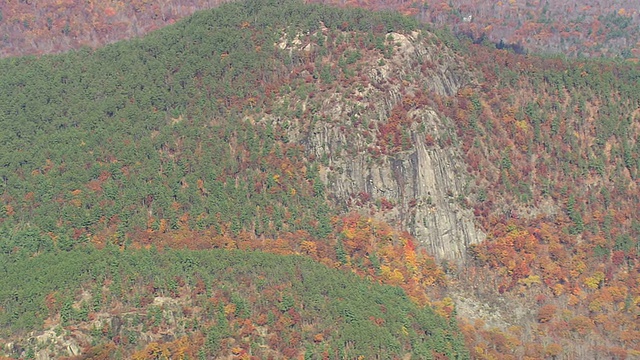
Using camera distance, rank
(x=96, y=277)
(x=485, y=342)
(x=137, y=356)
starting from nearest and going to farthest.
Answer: (x=137, y=356) → (x=96, y=277) → (x=485, y=342)

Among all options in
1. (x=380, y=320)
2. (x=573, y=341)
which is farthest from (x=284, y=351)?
(x=573, y=341)

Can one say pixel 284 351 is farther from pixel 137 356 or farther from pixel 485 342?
pixel 485 342

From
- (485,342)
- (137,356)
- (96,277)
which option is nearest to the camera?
(137,356)

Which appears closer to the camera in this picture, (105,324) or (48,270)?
(105,324)

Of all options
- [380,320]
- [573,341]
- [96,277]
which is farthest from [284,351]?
[573,341]

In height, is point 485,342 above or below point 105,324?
below

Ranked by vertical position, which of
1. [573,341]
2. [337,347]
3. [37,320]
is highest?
[37,320]

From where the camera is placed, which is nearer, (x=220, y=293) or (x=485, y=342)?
(x=220, y=293)

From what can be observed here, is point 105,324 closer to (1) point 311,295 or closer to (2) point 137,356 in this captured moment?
(2) point 137,356

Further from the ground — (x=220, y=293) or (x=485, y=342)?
(x=220, y=293)
